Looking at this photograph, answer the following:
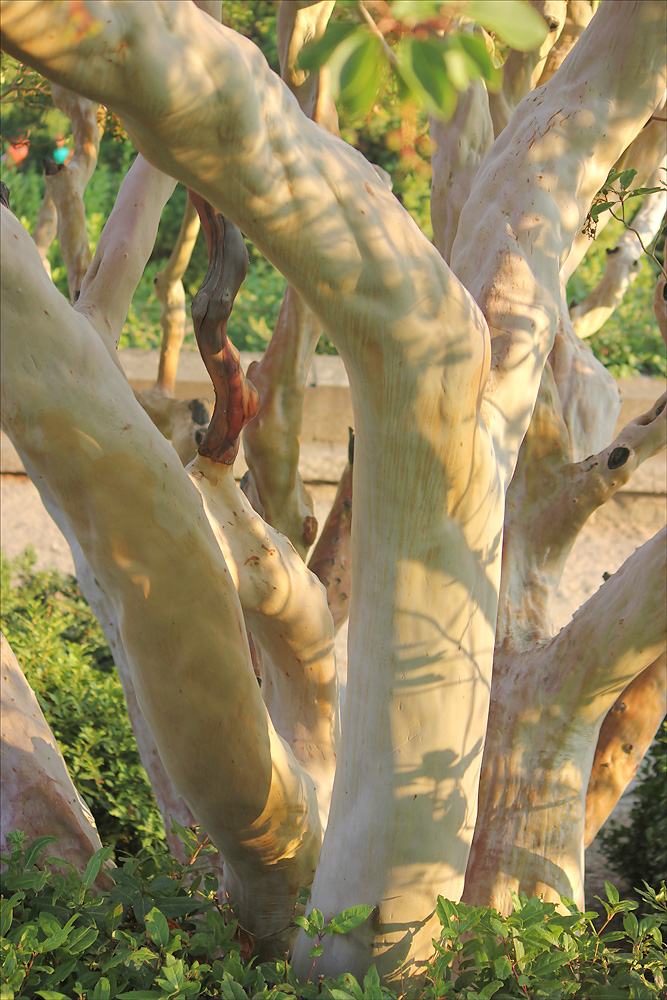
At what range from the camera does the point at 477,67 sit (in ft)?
3.02

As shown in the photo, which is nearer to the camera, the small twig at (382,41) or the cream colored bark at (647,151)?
the small twig at (382,41)

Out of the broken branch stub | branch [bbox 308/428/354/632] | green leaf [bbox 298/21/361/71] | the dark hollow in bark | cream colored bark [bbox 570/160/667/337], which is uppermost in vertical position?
cream colored bark [bbox 570/160/667/337]

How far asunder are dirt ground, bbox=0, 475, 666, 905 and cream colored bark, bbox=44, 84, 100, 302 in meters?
3.50

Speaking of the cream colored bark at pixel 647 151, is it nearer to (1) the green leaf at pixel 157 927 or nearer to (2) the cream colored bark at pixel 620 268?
(2) the cream colored bark at pixel 620 268

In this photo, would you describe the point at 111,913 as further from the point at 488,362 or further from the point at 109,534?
the point at 488,362

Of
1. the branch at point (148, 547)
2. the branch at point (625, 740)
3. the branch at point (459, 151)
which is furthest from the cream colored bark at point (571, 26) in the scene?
the branch at point (148, 547)

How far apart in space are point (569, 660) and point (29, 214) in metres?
10.2

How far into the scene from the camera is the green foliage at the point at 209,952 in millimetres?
1713

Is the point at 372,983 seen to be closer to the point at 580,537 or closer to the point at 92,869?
the point at 92,869

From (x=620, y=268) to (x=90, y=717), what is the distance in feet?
9.91

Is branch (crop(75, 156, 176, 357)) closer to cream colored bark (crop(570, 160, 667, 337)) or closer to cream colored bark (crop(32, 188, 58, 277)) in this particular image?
cream colored bark (crop(570, 160, 667, 337))

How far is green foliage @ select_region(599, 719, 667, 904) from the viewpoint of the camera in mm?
3910

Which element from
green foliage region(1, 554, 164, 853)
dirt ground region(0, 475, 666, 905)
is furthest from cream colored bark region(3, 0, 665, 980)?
dirt ground region(0, 475, 666, 905)

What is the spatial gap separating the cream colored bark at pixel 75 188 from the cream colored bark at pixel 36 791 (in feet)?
6.39
